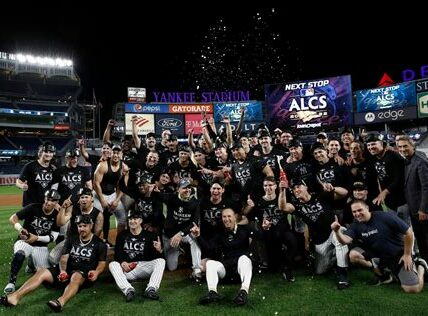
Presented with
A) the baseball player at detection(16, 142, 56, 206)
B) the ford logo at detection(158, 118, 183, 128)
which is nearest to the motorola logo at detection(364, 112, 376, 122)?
the ford logo at detection(158, 118, 183, 128)

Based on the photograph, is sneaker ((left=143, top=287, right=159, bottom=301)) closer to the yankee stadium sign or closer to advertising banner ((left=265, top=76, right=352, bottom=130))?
advertising banner ((left=265, top=76, right=352, bottom=130))

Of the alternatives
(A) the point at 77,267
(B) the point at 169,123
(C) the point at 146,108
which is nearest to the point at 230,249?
(A) the point at 77,267

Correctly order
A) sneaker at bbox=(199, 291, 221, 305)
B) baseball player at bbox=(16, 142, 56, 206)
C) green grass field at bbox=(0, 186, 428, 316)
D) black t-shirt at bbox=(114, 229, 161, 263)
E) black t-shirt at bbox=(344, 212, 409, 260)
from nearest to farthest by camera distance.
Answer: green grass field at bbox=(0, 186, 428, 316) → sneaker at bbox=(199, 291, 221, 305) → black t-shirt at bbox=(344, 212, 409, 260) → black t-shirt at bbox=(114, 229, 161, 263) → baseball player at bbox=(16, 142, 56, 206)

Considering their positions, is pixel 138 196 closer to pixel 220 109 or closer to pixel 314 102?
pixel 314 102

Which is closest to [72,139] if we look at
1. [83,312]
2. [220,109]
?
[220,109]

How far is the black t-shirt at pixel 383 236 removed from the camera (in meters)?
5.52

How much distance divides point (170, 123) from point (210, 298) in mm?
27524

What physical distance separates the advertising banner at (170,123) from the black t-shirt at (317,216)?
84.2ft

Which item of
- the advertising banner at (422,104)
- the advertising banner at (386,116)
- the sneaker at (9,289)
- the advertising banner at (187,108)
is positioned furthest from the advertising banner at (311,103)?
the sneaker at (9,289)

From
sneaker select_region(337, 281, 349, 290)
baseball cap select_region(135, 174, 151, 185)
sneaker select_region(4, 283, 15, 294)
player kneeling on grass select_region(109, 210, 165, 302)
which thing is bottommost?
sneaker select_region(337, 281, 349, 290)

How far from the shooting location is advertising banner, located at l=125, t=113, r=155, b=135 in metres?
31.0

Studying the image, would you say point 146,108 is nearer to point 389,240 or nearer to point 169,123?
point 169,123

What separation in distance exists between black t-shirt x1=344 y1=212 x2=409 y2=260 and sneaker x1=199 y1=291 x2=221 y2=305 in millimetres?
2388

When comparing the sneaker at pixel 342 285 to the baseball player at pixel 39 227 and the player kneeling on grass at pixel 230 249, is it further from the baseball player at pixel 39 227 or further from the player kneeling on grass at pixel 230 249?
the baseball player at pixel 39 227
